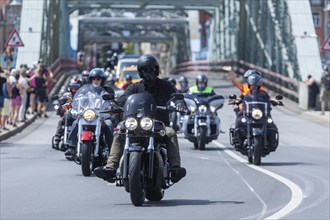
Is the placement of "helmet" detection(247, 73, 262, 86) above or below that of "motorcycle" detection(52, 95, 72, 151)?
above

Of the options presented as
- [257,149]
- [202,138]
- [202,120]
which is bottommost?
[202,138]

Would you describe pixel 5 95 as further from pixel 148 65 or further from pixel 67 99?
pixel 148 65

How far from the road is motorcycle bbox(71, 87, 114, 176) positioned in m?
0.29

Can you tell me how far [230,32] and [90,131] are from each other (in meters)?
48.1

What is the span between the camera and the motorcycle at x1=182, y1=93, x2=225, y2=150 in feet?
80.5

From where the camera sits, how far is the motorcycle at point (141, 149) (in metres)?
12.7

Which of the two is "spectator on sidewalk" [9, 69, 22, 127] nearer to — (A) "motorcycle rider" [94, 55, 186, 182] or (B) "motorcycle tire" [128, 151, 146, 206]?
(A) "motorcycle rider" [94, 55, 186, 182]

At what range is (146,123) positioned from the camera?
41.9 feet

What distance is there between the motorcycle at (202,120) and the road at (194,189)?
1.02ft

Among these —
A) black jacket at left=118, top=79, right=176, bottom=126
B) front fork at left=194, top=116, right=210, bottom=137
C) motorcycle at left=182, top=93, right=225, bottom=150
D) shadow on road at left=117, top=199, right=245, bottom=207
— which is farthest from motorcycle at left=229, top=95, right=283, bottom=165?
black jacket at left=118, top=79, right=176, bottom=126

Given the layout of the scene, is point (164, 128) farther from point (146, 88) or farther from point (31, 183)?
point (31, 183)

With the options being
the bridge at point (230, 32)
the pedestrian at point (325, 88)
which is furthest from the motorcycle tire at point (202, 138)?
the bridge at point (230, 32)

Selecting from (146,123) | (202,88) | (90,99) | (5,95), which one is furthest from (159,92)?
(5,95)

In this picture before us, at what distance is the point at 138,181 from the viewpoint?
496 inches
